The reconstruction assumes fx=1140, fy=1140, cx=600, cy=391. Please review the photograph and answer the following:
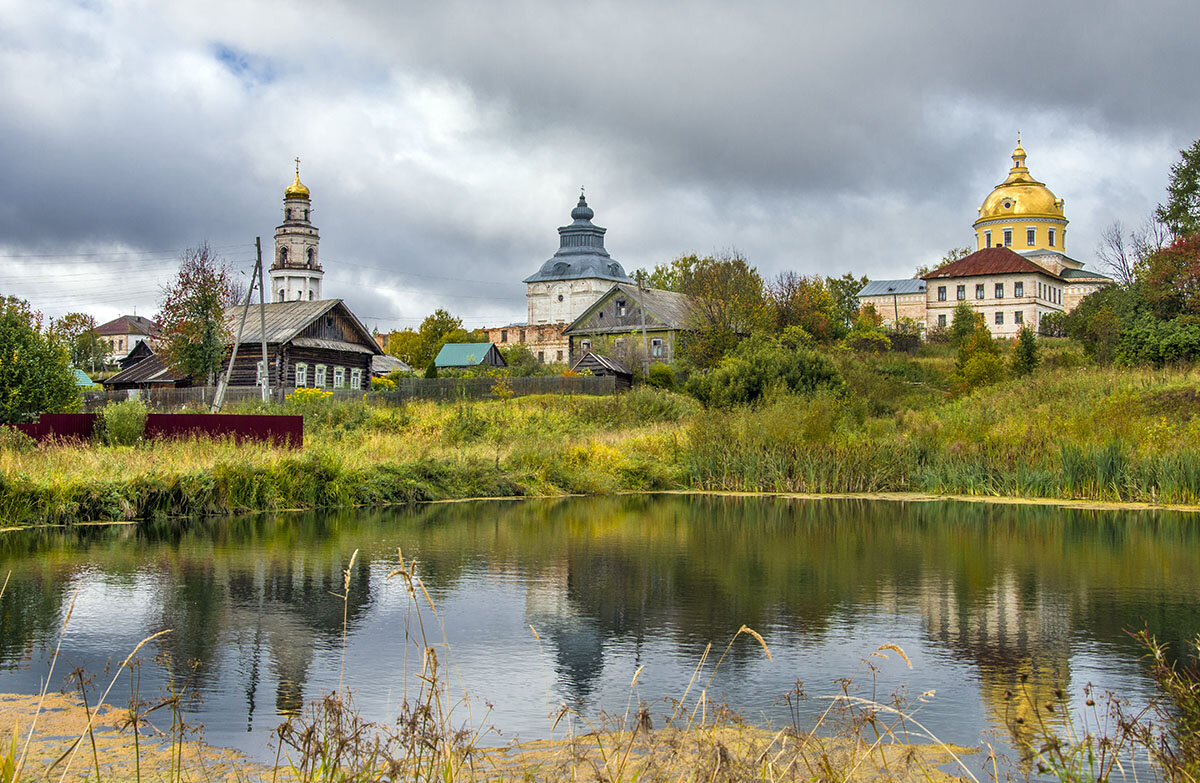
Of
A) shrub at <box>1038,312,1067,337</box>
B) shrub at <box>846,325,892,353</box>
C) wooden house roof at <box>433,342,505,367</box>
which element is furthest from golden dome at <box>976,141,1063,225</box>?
wooden house roof at <box>433,342,505,367</box>

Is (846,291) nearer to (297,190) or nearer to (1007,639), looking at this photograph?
(297,190)

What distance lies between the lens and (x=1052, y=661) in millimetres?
9320

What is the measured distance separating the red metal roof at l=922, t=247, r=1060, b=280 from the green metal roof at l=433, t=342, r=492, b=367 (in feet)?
114

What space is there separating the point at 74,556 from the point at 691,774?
12.0 m

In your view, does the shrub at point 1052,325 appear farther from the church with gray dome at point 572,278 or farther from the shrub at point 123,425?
the shrub at point 123,425

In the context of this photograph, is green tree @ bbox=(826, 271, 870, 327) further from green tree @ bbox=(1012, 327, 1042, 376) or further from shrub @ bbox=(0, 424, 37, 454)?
shrub @ bbox=(0, 424, 37, 454)

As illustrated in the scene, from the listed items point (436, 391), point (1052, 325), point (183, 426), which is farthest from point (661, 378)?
point (1052, 325)

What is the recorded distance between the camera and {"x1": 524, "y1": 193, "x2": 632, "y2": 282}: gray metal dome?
354 feet

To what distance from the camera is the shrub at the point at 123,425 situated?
25.0 meters

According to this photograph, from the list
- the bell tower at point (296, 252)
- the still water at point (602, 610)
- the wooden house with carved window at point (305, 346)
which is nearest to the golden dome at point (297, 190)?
the bell tower at point (296, 252)

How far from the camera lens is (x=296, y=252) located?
82.1m

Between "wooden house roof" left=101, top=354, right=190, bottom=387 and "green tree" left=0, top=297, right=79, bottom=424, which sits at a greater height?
"wooden house roof" left=101, top=354, right=190, bottom=387

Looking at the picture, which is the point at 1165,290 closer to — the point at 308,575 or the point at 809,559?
the point at 809,559

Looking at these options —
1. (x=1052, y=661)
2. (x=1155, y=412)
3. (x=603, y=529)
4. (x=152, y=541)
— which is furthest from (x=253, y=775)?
(x=1155, y=412)
